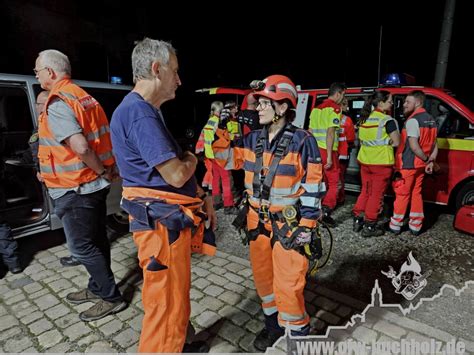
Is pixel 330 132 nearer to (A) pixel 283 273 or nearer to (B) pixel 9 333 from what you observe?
(A) pixel 283 273

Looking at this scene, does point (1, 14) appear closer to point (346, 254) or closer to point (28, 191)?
point (28, 191)

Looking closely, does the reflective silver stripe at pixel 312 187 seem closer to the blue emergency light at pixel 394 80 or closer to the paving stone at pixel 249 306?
the paving stone at pixel 249 306

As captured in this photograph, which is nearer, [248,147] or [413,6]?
[248,147]

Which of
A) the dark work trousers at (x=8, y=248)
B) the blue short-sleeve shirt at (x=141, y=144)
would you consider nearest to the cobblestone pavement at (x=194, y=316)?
the dark work trousers at (x=8, y=248)

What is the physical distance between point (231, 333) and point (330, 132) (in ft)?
11.0

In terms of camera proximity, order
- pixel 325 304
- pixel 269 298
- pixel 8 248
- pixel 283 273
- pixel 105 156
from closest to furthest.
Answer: pixel 283 273
pixel 269 298
pixel 105 156
pixel 325 304
pixel 8 248

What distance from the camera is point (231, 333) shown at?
2.60m

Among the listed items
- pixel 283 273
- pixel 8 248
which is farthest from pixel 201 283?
pixel 8 248

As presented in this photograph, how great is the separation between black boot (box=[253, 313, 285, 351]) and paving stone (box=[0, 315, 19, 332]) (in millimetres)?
2034

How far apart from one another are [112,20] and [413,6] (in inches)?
479

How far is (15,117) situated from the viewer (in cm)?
524

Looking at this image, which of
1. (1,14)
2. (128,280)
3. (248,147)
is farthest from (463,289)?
(1,14)

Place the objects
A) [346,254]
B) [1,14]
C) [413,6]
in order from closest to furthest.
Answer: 1. [346,254]
2. [1,14]
3. [413,6]

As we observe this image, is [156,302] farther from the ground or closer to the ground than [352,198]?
farther from the ground
